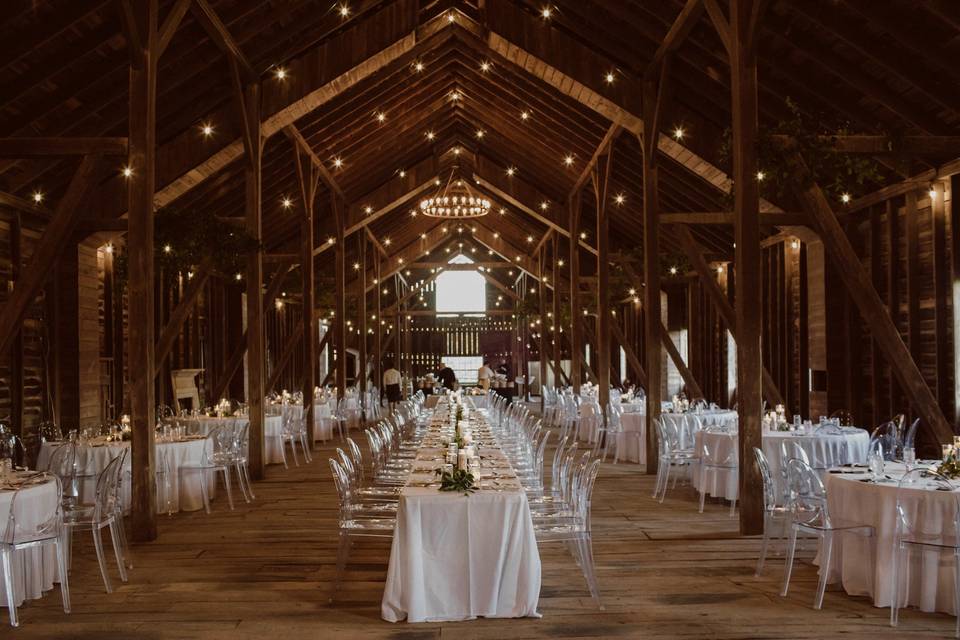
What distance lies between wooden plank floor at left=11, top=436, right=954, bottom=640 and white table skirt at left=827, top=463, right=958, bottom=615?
0.11m

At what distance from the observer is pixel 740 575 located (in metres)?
6.28

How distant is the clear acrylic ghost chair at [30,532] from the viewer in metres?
5.26

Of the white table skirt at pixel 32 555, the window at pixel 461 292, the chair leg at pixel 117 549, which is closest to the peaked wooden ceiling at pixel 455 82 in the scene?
the white table skirt at pixel 32 555

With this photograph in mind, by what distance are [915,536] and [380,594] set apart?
324 cm

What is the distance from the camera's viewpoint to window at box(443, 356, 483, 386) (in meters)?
35.6

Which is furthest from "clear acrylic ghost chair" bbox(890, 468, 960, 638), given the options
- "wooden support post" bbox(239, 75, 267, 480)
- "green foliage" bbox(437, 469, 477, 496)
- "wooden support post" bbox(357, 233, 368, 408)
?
"wooden support post" bbox(357, 233, 368, 408)

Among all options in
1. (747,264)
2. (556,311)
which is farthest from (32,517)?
(556,311)

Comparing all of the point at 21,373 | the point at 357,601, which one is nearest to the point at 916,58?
the point at 357,601

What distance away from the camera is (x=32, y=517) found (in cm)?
580

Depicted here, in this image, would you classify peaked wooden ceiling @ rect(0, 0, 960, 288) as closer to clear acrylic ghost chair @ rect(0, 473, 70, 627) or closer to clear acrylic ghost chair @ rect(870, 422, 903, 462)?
clear acrylic ghost chair @ rect(870, 422, 903, 462)

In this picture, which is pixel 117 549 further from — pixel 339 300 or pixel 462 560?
pixel 339 300

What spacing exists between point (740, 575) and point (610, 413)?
24.3ft

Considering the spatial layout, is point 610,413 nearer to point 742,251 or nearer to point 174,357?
point 742,251

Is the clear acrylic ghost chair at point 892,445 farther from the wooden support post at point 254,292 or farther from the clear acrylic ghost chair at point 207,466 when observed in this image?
the wooden support post at point 254,292
